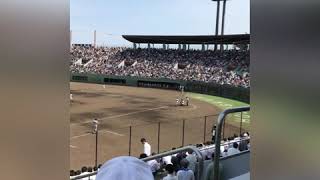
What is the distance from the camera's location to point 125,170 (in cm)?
127

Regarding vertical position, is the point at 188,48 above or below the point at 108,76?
above

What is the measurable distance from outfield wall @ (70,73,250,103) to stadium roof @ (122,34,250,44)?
5.76 m

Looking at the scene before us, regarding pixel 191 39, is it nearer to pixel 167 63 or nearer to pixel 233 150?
pixel 167 63

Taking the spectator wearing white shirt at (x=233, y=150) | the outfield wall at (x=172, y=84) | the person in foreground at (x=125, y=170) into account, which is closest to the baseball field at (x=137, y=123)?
the outfield wall at (x=172, y=84)

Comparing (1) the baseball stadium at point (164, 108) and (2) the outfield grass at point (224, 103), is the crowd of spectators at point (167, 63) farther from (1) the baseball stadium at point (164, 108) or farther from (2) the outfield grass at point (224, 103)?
(2) the outfield grass at point (224, 103)

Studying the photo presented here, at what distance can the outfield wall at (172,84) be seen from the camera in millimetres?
31938

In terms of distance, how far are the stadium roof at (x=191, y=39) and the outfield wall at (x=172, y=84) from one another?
5.76m

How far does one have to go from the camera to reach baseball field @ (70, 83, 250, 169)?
15133mm

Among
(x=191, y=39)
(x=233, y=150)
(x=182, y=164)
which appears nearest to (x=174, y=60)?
(x=191, y=39)

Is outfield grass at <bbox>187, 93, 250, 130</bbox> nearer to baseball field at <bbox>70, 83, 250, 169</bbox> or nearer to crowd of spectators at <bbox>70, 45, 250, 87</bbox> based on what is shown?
baseball field at <bbox>70, 83, 250, 169</bbox>
